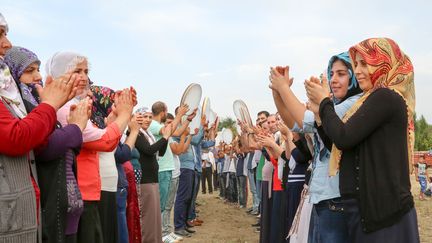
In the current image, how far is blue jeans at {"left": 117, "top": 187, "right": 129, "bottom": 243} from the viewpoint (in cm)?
458

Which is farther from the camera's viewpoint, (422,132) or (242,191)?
(422,132)

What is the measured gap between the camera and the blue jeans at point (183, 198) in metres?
8.65

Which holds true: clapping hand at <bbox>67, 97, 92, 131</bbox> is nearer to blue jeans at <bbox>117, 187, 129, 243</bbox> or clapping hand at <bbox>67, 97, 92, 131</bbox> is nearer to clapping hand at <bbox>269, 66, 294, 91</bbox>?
clapping hand at <bbox>269, 66, 294, 91</bbox>

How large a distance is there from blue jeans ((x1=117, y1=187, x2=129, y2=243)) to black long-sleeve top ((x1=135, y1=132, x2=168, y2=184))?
47.4 inches

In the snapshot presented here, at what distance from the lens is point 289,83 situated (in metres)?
3.09

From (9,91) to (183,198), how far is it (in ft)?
21.7

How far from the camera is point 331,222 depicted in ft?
8.92

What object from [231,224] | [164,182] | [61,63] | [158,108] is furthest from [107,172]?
[231,224]

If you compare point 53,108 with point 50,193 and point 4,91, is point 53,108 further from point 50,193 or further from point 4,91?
point 50,193

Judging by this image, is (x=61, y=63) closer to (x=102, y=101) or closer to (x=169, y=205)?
(x=102, y=101)

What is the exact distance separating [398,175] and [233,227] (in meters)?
7.67

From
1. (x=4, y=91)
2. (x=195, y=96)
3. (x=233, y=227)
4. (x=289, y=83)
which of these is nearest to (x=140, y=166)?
(x=195, y=96)

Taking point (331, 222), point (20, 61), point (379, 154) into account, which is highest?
point (20, 61)

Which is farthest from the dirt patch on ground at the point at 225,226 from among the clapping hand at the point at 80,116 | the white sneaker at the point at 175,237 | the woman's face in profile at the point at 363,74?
the woman's face in profile at the point at 363,74
